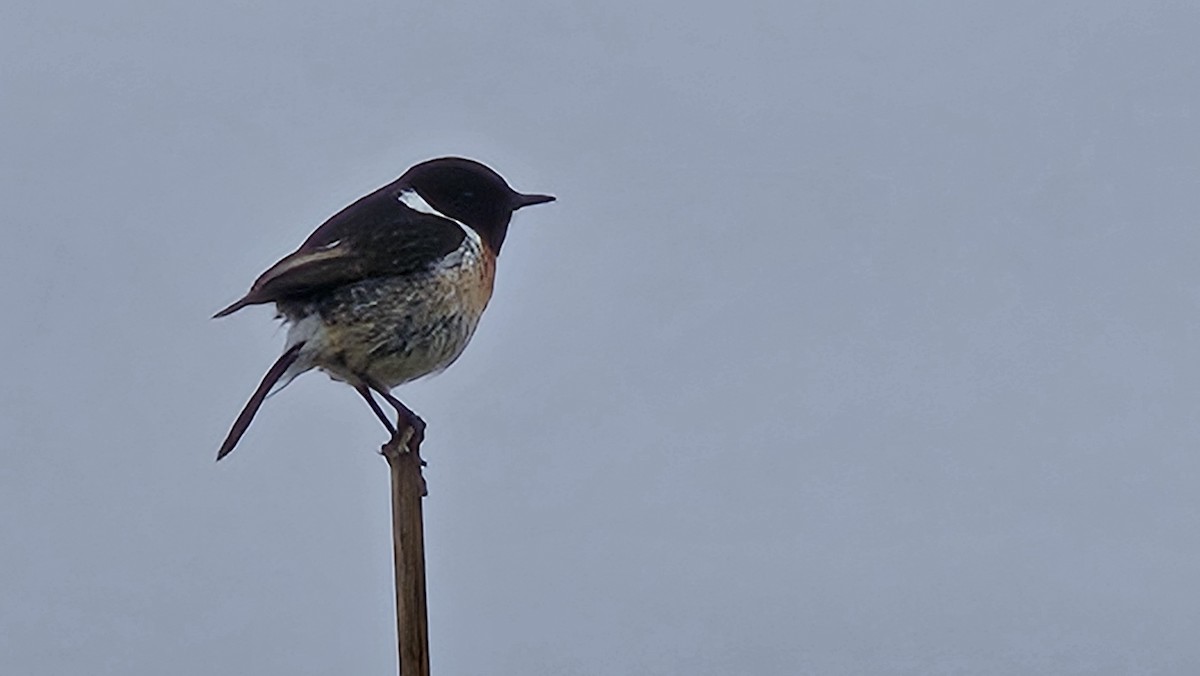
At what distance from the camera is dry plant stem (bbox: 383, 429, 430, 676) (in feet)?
17.6

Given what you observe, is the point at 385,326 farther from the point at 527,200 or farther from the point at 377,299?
the point at 527,200

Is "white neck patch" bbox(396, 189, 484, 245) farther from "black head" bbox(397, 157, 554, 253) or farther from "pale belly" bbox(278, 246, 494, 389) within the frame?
"pale belly" bbox(278, 246, 494, 389)

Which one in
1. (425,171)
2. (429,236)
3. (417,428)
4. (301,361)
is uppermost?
(425,171)

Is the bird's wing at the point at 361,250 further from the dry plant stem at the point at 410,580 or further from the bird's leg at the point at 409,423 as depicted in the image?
the dry plant stem at the point at 410,580

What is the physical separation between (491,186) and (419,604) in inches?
111

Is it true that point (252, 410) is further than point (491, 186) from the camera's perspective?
No

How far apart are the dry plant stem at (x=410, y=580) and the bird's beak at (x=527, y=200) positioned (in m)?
2.31

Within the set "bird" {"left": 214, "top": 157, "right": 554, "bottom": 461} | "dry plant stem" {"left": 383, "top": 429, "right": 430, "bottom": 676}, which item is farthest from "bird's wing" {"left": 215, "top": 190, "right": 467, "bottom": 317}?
"dry plant stem" {"left": 383, "top": 429, "right": 430, "bottom": 676}

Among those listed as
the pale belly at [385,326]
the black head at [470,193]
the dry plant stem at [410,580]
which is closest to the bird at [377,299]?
the pale belly at [385,326]

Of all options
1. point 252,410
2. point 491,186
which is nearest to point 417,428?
point 252,410

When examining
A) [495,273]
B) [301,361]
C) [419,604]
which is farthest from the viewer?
[495,273]

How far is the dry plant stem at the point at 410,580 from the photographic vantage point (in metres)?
5.36

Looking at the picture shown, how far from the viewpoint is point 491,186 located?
7.87m

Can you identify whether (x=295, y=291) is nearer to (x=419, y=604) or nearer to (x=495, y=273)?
(x=495, y=273)
